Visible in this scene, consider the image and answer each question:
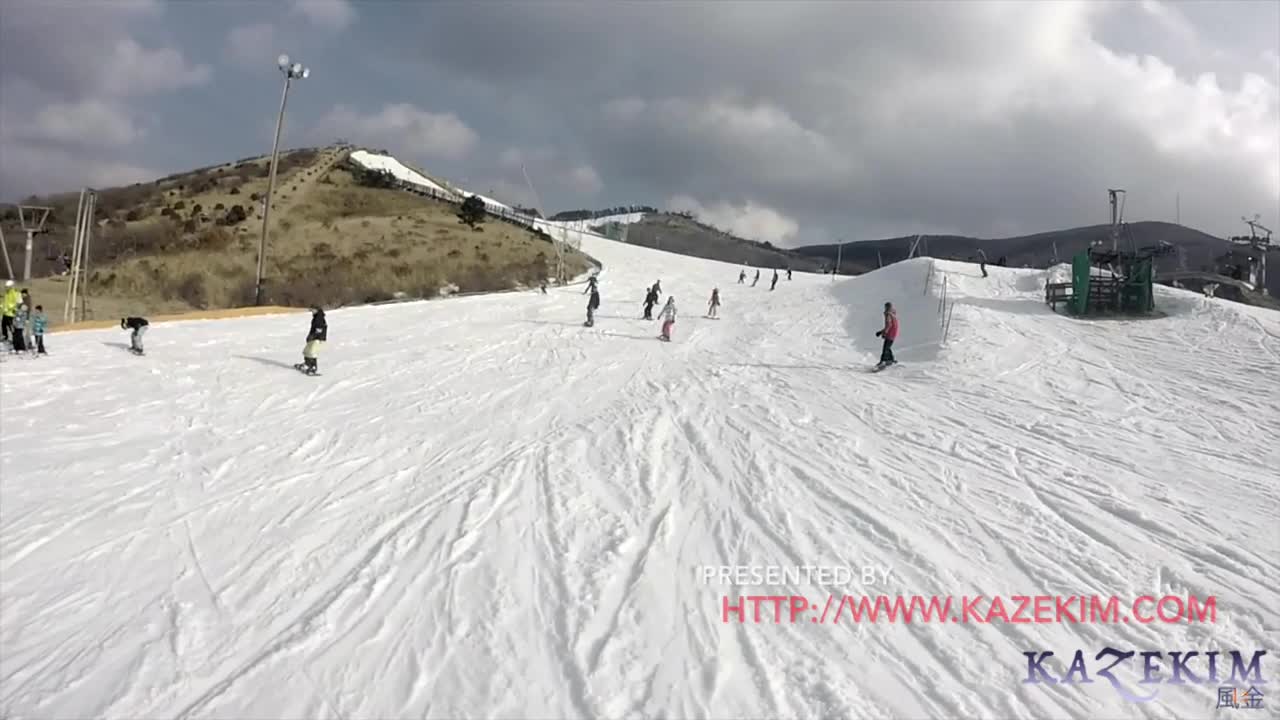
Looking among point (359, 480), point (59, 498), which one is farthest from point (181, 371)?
point (359, 480)

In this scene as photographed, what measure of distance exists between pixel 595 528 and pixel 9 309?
16.6m

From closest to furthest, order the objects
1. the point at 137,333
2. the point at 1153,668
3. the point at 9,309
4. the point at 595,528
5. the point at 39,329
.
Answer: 1. the point at 1153,668
2. the point at 595,528
3. the point at 39,329
4. the point at 9,309
5. the point at 137,333

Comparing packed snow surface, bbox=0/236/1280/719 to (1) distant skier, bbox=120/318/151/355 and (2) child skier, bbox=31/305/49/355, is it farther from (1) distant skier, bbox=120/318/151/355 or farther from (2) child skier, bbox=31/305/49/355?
(2) child skier, bbox=31/305/49/355

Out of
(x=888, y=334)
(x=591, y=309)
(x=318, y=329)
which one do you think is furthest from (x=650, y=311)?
(x=318, y=329)

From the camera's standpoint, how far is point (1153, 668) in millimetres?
4766

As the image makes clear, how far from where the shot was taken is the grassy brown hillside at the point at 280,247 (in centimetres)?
3322

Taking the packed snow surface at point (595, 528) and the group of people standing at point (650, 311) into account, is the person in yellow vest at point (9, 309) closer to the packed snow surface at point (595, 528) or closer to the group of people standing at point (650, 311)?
the packed snow surface at point (595, 528)

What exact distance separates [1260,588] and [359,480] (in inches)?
389

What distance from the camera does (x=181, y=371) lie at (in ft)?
47.2

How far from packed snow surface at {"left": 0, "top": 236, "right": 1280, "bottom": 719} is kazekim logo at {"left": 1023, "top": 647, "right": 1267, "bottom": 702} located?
0.22ft

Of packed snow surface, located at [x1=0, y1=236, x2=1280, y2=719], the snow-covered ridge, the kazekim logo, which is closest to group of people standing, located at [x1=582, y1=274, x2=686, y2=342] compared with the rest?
packed snow surface, located at [x1=0, y1=236, x2=1280, y2=719]

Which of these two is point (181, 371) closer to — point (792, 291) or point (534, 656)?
point (534, 656)

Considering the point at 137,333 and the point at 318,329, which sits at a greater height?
the point at 318,329

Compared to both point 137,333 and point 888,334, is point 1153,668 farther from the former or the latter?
point 137,333
